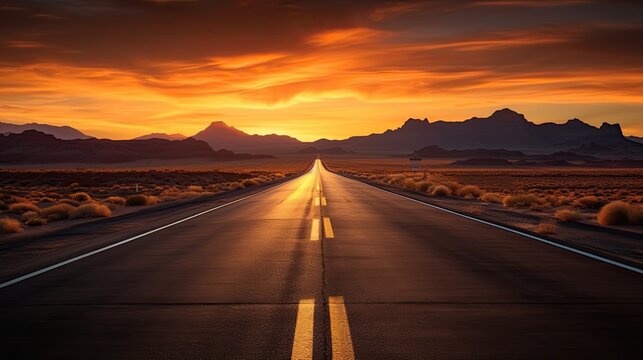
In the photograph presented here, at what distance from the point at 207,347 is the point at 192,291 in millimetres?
2341

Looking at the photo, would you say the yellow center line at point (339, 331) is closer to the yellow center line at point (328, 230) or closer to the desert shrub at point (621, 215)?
the yellow center line at point (328, 230)

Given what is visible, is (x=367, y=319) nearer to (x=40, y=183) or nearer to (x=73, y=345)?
(x=73, y=345)

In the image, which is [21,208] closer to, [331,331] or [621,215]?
[331,331]

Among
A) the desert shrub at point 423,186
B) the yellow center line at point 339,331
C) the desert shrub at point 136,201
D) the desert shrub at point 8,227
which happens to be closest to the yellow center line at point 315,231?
the yellow center line at point 339,331

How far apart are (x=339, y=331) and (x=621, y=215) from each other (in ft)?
43.7

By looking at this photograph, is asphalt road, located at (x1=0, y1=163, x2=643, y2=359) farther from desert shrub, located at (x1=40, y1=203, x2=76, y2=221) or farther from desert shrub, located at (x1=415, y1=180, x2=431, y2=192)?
desert shrub, located at (x1=415, y1=180, x2=431, y2=192)

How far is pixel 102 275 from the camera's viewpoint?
8.13 meters

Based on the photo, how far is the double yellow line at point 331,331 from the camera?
457 cm

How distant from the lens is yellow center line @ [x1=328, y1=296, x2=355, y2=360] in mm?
4570

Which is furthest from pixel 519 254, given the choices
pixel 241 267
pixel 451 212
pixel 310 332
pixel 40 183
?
pixel 40 183

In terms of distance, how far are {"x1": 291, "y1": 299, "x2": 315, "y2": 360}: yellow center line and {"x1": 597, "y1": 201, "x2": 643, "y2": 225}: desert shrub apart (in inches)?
489


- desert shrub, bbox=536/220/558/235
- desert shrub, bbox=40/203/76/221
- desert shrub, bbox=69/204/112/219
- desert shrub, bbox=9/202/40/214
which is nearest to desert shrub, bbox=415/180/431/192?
desert shrub, bbox=536/220/558/235

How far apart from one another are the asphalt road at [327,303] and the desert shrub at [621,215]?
588cm

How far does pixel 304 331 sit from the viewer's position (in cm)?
518
